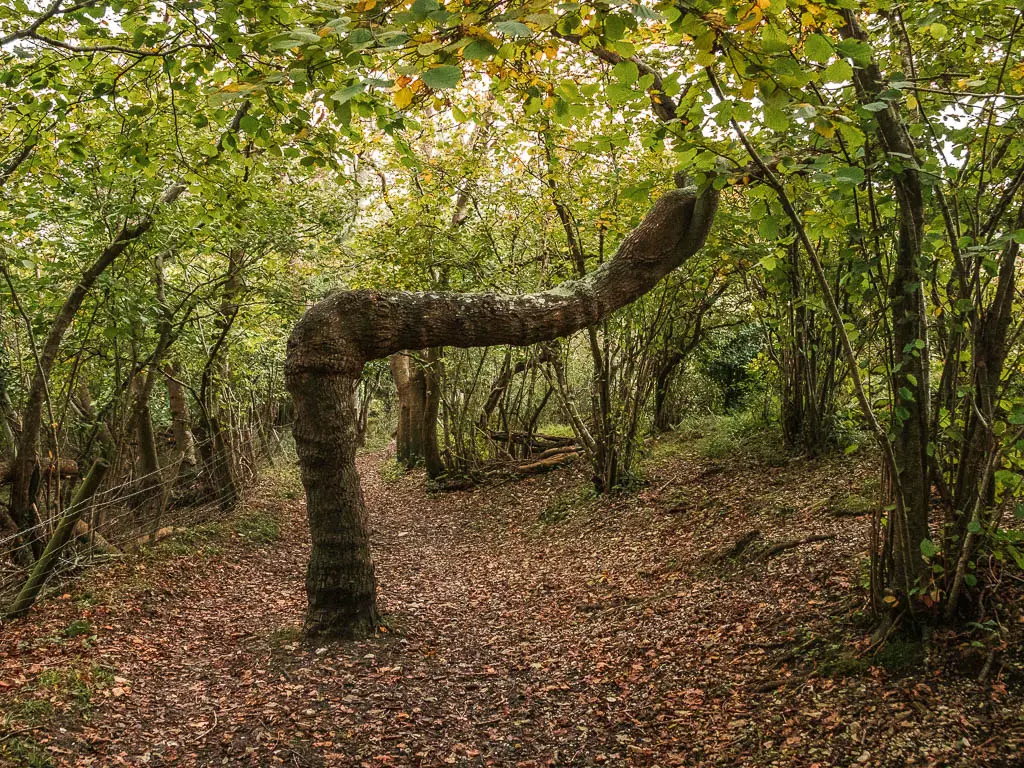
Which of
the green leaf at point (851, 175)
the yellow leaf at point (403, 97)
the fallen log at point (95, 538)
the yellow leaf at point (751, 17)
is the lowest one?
the fallen log at point (95, 538)

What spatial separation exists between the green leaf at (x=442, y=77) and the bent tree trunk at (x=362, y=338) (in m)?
2.96

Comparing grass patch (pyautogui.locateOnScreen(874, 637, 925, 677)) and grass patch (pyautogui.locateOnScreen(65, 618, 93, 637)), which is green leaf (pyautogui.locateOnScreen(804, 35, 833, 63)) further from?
grass patch (pyautogui.locateOnScreen(65, 618, 93, 637))

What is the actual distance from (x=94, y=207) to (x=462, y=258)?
202 inches

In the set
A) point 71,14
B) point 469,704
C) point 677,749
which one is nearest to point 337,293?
point 71,14

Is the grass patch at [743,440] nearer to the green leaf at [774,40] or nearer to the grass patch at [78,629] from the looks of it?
the green leaf at [774,40]

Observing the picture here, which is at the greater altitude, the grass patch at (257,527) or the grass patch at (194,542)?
the grass patch at (194,542)

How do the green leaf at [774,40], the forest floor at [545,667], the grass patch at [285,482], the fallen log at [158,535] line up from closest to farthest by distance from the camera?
the green leaf at [774,40]
the forest floor at [545,667]
the fallen log at [158,535]
the grass patch at [285,482]

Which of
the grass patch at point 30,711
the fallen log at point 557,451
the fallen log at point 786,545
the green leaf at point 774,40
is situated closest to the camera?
the green leaf at point 774,40

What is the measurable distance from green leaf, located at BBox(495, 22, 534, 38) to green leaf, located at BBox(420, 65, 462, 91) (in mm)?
152

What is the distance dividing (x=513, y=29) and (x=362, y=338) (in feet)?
10.4

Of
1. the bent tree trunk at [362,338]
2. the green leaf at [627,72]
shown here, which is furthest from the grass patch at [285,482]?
the green leaf at [627,72]

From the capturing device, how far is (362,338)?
4.65m

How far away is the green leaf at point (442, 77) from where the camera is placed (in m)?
1.75

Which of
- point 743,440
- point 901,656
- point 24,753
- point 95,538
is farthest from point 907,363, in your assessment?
point 95,538
